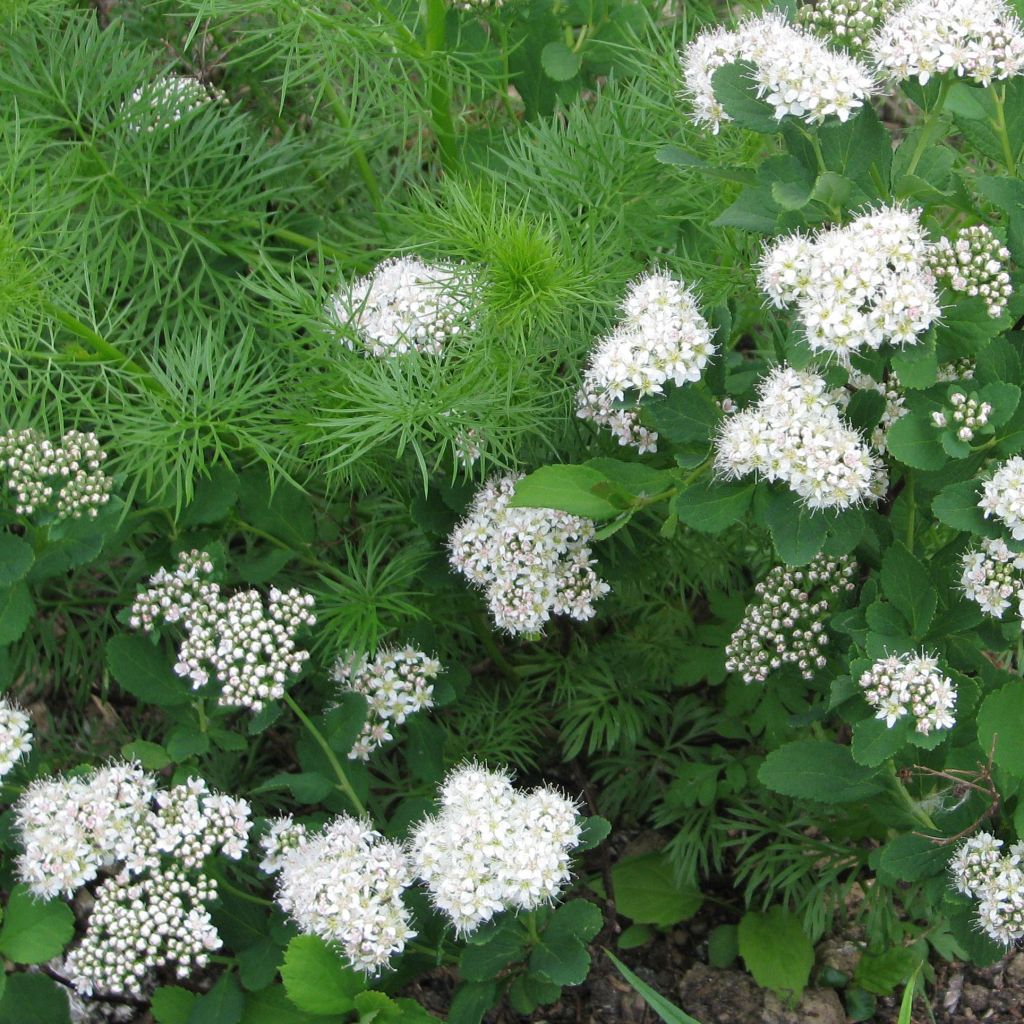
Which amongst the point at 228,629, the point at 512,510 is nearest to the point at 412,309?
the point at 512,510

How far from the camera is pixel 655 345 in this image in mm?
2299

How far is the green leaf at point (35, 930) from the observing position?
2.46 meters

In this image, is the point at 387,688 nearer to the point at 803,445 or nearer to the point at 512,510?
the point at 512,510

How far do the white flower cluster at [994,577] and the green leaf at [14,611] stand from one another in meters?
1.88

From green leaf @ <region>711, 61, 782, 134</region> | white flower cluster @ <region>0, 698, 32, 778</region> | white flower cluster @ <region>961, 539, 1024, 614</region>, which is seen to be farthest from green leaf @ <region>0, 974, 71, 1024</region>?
green leaf @ <region>711, 61, 782, 134</region>

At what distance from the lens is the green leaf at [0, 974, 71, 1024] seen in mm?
2582

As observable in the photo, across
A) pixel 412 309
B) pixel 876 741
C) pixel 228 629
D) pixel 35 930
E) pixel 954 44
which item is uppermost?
pixel 954 44

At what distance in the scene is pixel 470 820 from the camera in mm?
2373

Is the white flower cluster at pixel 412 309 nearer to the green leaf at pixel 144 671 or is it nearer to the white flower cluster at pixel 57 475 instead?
the white flower cluster at pixel 57 475

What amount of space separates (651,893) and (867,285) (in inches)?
69.5

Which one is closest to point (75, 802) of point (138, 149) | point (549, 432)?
point (549, 432)

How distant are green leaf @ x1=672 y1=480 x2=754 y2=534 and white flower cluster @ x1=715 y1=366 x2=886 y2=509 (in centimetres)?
5

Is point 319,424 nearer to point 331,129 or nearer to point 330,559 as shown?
point 330,559

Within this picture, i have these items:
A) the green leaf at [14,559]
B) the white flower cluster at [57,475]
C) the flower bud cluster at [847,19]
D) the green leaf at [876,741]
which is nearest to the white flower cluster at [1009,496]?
the green leaf at [876,741]
